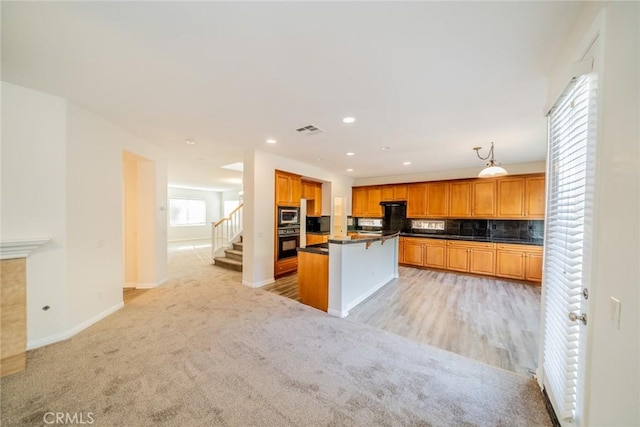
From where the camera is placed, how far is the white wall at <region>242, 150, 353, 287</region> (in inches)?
172

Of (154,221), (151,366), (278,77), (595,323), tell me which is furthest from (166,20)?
(154,221)

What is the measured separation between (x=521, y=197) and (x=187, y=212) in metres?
12.8

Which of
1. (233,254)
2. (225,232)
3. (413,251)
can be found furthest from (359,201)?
(225,232)

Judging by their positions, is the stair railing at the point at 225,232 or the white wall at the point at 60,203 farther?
the stair railing at the point at 225,232

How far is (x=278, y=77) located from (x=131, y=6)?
1009mm

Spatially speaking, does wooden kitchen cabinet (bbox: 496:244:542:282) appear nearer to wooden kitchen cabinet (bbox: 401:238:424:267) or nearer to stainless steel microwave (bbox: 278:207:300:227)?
wooden kitchen cabinet (bbox: 401:238:424:267)

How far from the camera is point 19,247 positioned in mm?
2160

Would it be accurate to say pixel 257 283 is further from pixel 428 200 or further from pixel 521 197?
pixel 521 197

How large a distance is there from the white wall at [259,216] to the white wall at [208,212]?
813cm

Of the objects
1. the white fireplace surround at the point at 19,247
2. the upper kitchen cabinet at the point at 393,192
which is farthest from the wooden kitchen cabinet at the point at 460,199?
the white fireplace surround at the point at 19,247

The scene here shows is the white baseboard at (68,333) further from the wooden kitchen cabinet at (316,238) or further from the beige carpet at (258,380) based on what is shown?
the wooden kitchen cabinet at (316,238)

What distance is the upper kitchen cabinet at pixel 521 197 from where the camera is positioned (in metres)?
5.04

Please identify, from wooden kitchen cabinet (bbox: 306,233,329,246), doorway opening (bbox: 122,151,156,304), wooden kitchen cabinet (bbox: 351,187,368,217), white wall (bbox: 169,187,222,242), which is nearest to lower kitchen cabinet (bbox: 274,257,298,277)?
wooden kitchen cabinet (bbox: 306,233,329,246)

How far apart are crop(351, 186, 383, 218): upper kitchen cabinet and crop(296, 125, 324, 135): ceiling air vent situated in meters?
4.39
